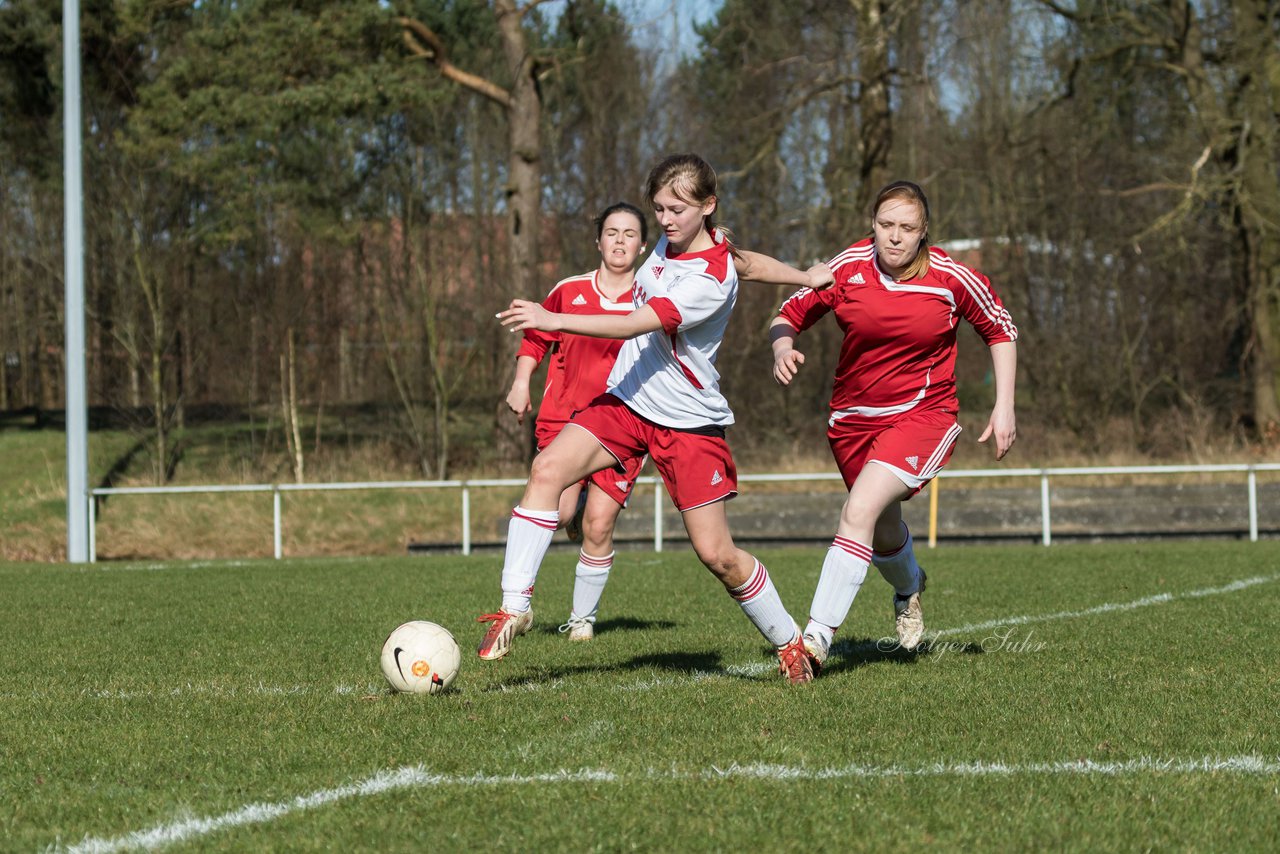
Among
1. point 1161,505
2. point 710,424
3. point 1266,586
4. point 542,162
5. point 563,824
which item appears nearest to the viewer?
point 563,824

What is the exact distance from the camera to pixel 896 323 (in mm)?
5688

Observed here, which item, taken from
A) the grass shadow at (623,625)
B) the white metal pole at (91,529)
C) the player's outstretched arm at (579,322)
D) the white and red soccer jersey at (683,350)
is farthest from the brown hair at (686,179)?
the white metal pole at (91,529)

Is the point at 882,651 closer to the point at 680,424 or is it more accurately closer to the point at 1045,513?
the point at 680,424

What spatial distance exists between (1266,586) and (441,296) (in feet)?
51.1

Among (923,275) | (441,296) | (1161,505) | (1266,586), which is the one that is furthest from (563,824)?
(441,296)

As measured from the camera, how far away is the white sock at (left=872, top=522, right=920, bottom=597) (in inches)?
247

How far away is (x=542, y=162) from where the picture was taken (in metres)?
25.2

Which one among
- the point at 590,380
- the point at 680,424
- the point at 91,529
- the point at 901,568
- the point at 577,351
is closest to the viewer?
the point at 680,424

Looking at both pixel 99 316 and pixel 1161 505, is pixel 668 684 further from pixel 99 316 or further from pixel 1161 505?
pixel 99 316

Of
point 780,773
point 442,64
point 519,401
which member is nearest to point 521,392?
point 519,401

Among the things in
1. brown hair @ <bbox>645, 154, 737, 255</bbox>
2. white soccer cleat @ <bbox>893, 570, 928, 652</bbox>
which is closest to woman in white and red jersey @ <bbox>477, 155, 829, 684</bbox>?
brown hair @ <bbox>645, 154, 737, 255</bbox>

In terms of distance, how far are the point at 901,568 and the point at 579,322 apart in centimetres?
229

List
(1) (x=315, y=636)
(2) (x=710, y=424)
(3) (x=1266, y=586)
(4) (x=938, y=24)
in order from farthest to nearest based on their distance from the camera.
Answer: (4) (x=938, y=24), (3) (x=1266, y=586), (1) (x=315, y=636), (2) (x=710, y=424)

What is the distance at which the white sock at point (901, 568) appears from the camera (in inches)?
247
